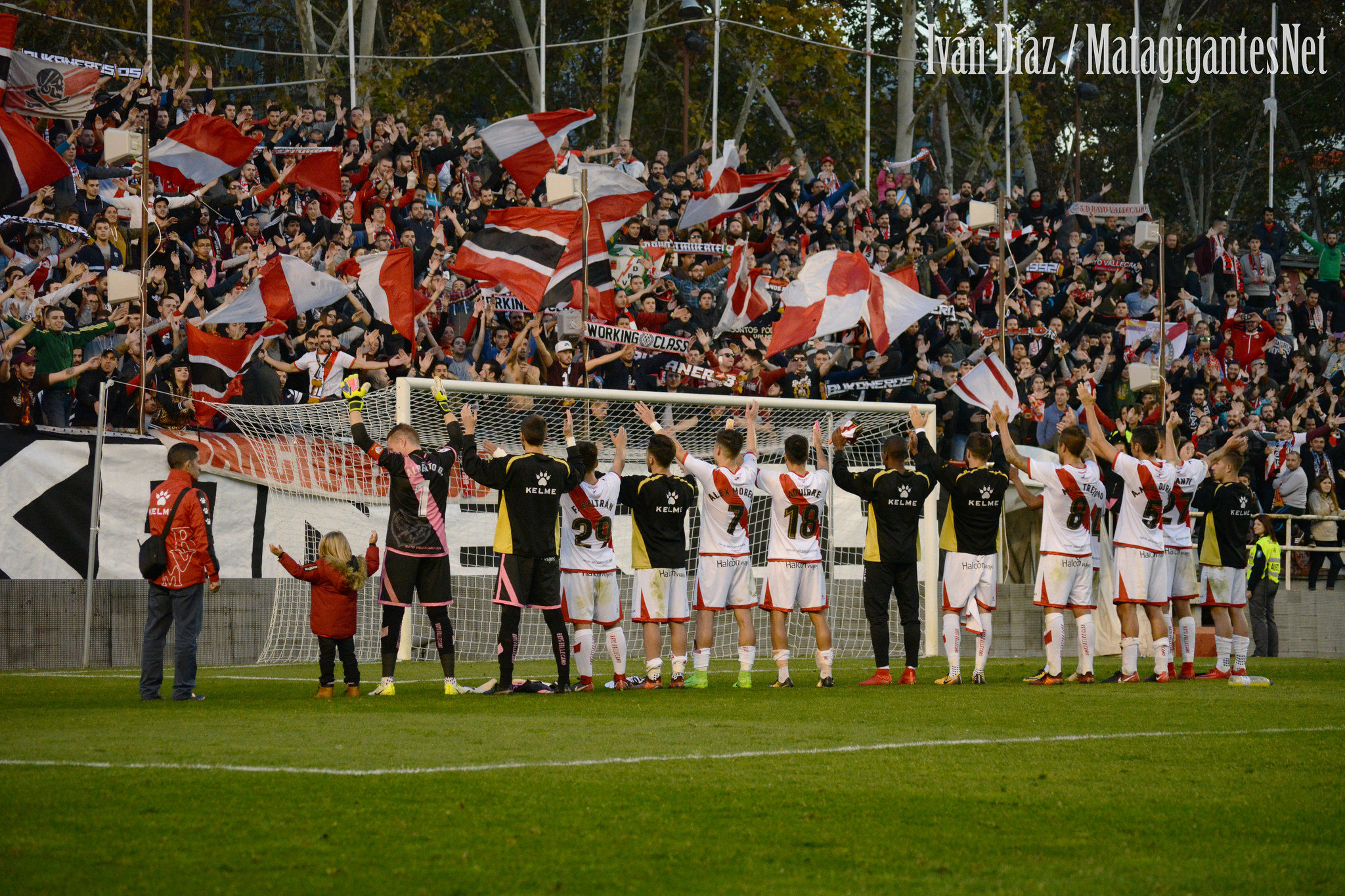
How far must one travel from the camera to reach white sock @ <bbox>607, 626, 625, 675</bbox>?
13289 mm

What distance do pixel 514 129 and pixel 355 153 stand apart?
398cm

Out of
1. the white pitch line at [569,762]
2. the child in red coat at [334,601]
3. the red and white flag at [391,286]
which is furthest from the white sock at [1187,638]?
the red and white flag at [391,286]

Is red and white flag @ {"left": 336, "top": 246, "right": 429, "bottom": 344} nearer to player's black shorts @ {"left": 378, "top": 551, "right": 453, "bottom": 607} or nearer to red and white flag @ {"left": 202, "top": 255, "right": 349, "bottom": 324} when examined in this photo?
red and white flag @ {"left": 202, "top": 255, "right": 349, "bottom": 324}

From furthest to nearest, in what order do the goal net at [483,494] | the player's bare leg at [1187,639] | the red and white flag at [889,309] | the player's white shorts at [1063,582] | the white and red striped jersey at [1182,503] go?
the red and white flag at [889,309]
the goal net at [483,494]
the player's bare leg at [1187,639]
the white and red striped jersey at [1182,503]
the player's white shorts at [1063,582]

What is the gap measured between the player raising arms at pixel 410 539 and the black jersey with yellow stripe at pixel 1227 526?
7445 mm

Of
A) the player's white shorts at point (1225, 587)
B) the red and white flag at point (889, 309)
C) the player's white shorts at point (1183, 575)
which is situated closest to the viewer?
the player's white shorts at point (1225, 587)

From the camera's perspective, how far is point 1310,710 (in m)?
11.2

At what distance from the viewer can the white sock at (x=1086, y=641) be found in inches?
556

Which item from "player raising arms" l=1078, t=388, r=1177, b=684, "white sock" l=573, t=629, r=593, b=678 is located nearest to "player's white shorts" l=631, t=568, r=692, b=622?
"white sock" l=573, t=629, r=593, b=678

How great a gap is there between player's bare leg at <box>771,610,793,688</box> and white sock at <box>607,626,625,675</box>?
1.33 metres

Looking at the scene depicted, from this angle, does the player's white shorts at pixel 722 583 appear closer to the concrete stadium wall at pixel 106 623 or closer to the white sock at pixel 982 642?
the white sock at pixel 982 642

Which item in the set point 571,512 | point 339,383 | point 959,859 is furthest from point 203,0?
point 959,859

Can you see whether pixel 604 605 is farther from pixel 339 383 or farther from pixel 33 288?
pixel 33 288

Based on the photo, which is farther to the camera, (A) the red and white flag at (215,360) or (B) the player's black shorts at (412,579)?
(A) the red and white flag at (215,360)
